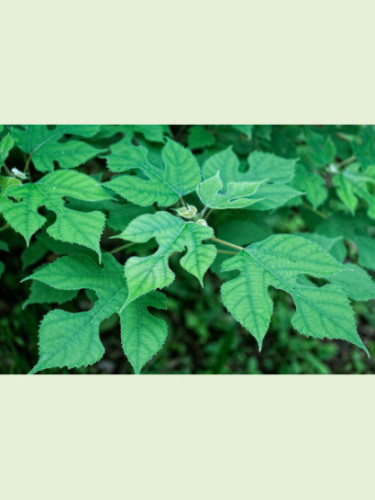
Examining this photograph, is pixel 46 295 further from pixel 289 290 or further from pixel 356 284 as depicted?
pixel 356 284

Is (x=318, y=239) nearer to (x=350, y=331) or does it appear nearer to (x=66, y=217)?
(x=350, y=331)

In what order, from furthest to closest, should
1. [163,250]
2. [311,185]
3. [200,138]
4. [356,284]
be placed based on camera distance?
[200,138] → [311,185] → [356,284] → [163,250]

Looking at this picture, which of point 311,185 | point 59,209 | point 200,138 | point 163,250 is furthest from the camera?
point 200,138

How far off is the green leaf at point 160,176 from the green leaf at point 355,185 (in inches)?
→ 37.8

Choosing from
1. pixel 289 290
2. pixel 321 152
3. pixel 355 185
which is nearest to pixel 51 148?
pixel 289 290

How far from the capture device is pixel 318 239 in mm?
2146

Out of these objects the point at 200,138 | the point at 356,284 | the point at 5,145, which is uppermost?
the point at 5,145

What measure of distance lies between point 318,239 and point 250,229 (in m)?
0.34

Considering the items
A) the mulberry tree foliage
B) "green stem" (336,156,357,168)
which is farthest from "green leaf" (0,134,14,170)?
"green stem" (336,156,357,168)

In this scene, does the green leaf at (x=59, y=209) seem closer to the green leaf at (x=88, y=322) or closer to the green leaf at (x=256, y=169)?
the green leaf at (x=88, y=322)

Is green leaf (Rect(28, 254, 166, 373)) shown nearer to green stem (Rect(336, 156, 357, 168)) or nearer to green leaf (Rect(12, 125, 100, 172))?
green leaf (Rect(12, 125, 100, 172))

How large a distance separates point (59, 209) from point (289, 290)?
0.95m

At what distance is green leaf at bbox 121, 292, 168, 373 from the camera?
1538mm

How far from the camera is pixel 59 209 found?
171 cm
